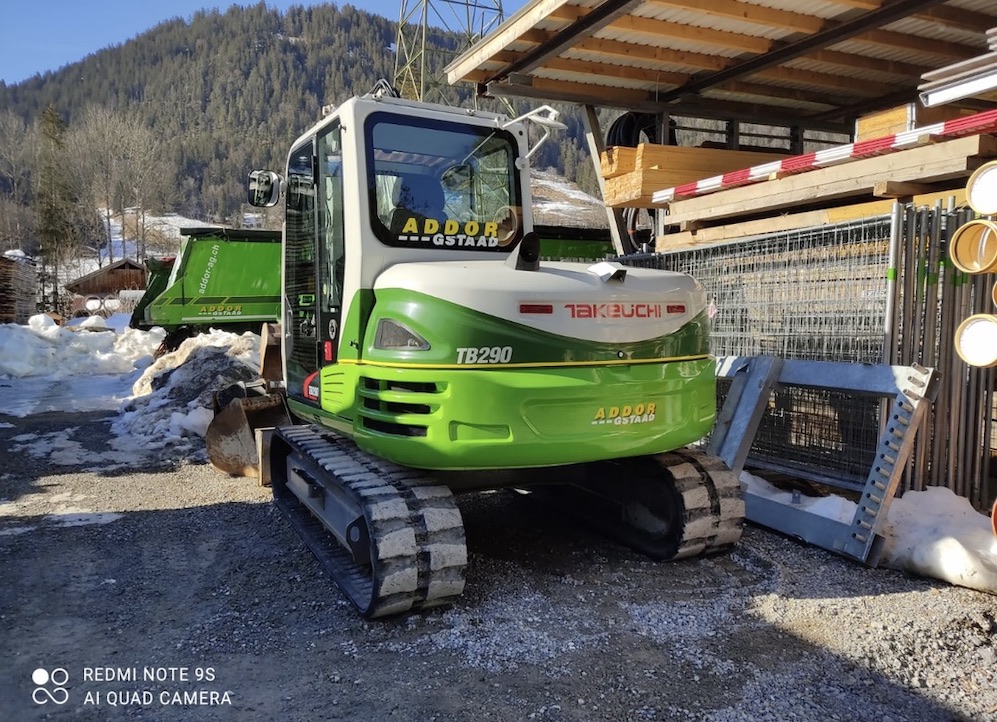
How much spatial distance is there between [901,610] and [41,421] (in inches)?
406

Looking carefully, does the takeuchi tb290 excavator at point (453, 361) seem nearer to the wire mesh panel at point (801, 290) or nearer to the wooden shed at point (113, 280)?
the wire mesh panel at point (801, 290)

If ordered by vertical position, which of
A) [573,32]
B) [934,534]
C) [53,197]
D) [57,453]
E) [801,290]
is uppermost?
[53,197]

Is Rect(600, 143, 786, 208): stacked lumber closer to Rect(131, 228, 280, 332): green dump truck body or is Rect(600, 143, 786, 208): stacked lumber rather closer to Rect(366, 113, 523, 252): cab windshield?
Rect(366, 113, 523, 252): cab windshield

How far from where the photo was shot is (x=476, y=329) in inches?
153

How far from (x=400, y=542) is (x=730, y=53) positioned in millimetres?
7377

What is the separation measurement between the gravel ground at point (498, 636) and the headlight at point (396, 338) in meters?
1.42

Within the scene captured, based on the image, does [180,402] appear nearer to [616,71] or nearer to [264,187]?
[264,187]

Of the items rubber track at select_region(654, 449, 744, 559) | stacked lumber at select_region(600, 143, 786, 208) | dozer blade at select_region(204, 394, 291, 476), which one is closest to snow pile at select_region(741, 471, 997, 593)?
rubber track at select_region(654, 449, 744, 559)

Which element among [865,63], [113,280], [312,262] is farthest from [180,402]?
[113,280]

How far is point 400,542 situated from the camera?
3828mm

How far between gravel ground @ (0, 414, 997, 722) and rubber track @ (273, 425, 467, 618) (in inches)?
6.1

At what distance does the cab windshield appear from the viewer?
446 centimetres

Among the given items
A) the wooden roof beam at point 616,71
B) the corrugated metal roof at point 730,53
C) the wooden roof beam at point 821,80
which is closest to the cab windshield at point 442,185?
the corrugated metal roof at point 730,53

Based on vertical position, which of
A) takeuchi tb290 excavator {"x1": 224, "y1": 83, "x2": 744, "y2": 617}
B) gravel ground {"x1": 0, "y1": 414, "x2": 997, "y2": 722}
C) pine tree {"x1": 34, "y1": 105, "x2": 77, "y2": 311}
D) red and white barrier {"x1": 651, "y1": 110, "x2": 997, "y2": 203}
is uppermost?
pine tree {"x1": 34, "y1": 105, "x2": 77, "y2": 311}
